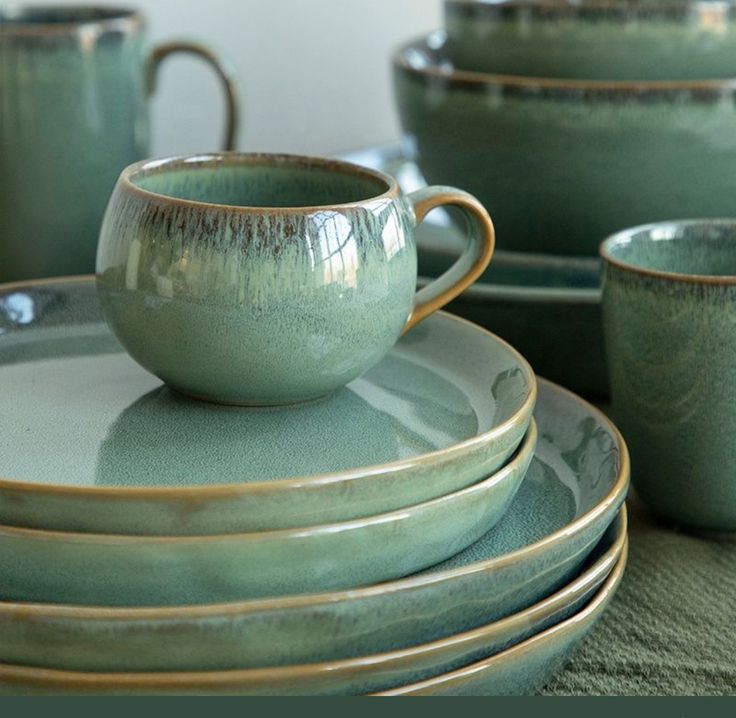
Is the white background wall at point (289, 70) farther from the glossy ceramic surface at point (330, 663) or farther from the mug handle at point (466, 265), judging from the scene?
the glossy ceramic surface at point (330, 663)

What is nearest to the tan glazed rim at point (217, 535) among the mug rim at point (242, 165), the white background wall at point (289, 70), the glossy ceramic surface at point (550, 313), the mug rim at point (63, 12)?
the mug rim at point (242, 165)

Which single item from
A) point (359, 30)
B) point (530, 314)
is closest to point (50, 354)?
point (530, 314)

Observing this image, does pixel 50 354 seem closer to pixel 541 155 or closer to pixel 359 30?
pixel 541 155

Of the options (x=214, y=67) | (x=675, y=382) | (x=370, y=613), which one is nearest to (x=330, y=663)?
(x=370, y=613)

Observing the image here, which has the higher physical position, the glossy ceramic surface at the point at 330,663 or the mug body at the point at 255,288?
the mug body at the point at 255,288

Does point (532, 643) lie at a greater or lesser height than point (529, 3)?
lesser

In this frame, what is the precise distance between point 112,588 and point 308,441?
0.10m

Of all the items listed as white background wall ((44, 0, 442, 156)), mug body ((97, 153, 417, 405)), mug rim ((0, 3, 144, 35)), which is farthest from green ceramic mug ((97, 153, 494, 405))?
white background wall ((44, 0, 442, 156))

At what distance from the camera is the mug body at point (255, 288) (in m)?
0.45

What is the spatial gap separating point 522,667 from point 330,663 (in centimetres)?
7

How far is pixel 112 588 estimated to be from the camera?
1.27 ft

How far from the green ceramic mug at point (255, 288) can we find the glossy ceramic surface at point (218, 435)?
21 mm

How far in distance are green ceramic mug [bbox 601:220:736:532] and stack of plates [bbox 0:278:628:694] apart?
0.05m

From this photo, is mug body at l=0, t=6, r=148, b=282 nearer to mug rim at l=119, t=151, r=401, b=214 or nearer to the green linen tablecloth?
mug rim at l=119, t=151, r=401, b=214
